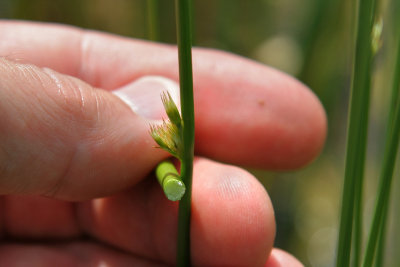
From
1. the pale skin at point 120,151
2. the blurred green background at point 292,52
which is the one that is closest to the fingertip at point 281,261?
the pale skin at point 120,151

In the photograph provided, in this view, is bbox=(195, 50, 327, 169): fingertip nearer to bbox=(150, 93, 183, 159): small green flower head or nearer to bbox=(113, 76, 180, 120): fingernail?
bbox=(113, 76, 180, 120): fingernail

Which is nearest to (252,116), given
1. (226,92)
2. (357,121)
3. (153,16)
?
(226,92)

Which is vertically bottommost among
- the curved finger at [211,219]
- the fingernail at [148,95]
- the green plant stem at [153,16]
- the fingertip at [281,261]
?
the fingertip at [281,261]

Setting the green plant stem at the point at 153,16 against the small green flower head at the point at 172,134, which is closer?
the small green flower head at the point at 172,134

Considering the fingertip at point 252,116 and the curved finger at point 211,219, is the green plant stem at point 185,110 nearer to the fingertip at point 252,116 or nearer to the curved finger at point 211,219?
the curved finger at point 211,219

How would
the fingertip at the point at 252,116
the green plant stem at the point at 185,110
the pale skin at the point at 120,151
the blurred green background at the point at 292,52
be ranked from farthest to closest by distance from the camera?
the blurred green background at the point at 292,52 → the fingertip at the point at 252,116 → the pale skin at the point at 120,151 → the green plant stem at the point at 185,110

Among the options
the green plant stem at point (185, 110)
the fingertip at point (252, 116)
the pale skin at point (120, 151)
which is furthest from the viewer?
the fingertip at point (252, 116)

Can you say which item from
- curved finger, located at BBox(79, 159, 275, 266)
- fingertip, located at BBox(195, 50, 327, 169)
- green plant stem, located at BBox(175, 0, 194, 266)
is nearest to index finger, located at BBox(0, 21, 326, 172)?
fingertip, located at BBox(195, 50, 327, 169)
